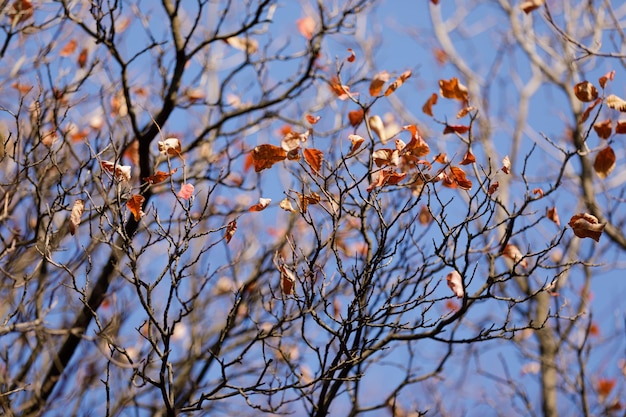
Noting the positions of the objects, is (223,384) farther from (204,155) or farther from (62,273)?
(204,155)

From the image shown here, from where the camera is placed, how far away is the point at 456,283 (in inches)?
121

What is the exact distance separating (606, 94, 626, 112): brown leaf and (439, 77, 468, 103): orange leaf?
0.80 meters

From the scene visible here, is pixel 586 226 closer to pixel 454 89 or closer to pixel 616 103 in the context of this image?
pixel 616 103

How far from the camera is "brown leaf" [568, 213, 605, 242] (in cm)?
299

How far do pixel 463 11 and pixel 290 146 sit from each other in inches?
312

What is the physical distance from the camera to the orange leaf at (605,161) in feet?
11.9

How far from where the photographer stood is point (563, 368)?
6086 mm

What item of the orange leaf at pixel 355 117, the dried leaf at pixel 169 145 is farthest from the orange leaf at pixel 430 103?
the dried leaf at pixel 169 145

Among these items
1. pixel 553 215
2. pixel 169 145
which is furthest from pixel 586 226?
pixel 169 145

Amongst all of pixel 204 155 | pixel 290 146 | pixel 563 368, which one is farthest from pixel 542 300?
pixel 290 146

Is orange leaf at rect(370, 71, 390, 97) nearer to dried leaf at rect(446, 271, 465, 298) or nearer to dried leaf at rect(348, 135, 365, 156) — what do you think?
dried leaf at rect(348, 135, 365, 156)

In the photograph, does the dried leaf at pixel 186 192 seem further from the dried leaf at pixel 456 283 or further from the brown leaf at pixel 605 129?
the brown leaf at pixel 605 129

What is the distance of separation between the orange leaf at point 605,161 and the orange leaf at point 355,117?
1.45 metres

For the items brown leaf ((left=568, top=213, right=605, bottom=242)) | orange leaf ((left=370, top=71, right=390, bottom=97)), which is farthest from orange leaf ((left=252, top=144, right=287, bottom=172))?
brown leaf ((left=568, top=213, right=605, bottom=242))
